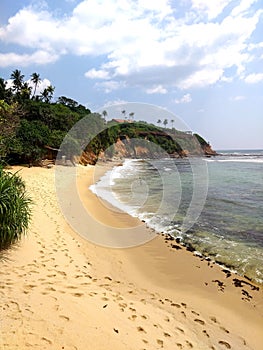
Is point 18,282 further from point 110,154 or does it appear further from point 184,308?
point 110,154

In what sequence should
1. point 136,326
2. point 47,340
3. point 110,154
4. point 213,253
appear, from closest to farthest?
point 47,340 → point 136,326 → point 213,253 → point 110,154

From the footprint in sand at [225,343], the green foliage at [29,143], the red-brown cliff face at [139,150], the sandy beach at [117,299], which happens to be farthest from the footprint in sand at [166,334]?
the red-brown cliff face at [139,150]

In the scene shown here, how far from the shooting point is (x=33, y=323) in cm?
339

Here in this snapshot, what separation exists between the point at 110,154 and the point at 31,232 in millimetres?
51157

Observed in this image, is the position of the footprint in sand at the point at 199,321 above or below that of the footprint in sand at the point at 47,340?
below

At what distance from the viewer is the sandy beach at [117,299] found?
3.42 metres

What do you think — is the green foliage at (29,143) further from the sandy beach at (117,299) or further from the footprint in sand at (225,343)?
the footprint in sand at (225,343)

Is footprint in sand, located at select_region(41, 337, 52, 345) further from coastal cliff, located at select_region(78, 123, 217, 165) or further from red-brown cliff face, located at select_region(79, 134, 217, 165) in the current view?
red-brown cliff face, located at select_region(79, 134, 217, 165)

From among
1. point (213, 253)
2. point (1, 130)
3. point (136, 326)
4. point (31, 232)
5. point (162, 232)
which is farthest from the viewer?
point (1, 130)

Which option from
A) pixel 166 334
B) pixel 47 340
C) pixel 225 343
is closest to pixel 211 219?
pixel 225 343

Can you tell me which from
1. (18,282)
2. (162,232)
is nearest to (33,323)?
(18,282)

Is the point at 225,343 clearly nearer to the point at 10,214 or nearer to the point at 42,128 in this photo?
the point at 10,214

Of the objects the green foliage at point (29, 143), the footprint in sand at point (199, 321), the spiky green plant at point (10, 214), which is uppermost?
the green foliage at point (29, 143)

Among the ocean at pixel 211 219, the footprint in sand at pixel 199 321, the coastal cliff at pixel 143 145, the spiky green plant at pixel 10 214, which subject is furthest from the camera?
the coastal cliff at pixel 143 145
